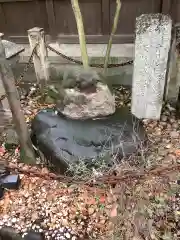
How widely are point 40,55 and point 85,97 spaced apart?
4.85 ft

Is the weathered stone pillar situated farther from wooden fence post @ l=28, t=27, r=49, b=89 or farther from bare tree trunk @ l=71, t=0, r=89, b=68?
wooden fence post @ l=28, t=27, r=49, b=89

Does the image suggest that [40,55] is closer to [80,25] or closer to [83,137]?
[80,25]

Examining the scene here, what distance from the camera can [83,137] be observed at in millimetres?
3705

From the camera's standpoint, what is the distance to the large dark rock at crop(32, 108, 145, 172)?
3.55 meters

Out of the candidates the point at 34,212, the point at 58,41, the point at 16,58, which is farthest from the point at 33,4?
the point at 34,212

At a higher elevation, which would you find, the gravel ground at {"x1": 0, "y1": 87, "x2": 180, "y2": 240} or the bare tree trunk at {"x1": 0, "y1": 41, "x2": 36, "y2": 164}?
the bare tree trunk at {"x1": 0, "y1": 41, "x2": 36, "y2": 164}

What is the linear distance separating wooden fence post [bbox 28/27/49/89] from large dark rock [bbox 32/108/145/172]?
53.1 inches

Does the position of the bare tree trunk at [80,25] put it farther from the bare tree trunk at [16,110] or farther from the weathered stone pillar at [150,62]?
the bare tree trunk at [16,110]

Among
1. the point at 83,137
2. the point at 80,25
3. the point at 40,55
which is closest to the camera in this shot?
the point at 83,137

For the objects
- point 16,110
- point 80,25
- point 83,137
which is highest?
point 80,25

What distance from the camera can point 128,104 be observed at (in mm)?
4984

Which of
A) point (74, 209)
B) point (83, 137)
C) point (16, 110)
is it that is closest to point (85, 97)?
point (83, 137)

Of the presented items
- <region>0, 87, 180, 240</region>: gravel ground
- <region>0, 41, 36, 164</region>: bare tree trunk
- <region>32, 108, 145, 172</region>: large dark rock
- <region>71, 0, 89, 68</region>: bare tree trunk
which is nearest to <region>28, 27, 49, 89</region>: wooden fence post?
<region>71, 0, 89, 68</region>: bare tree trunk

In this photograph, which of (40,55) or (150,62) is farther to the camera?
(40,55)
